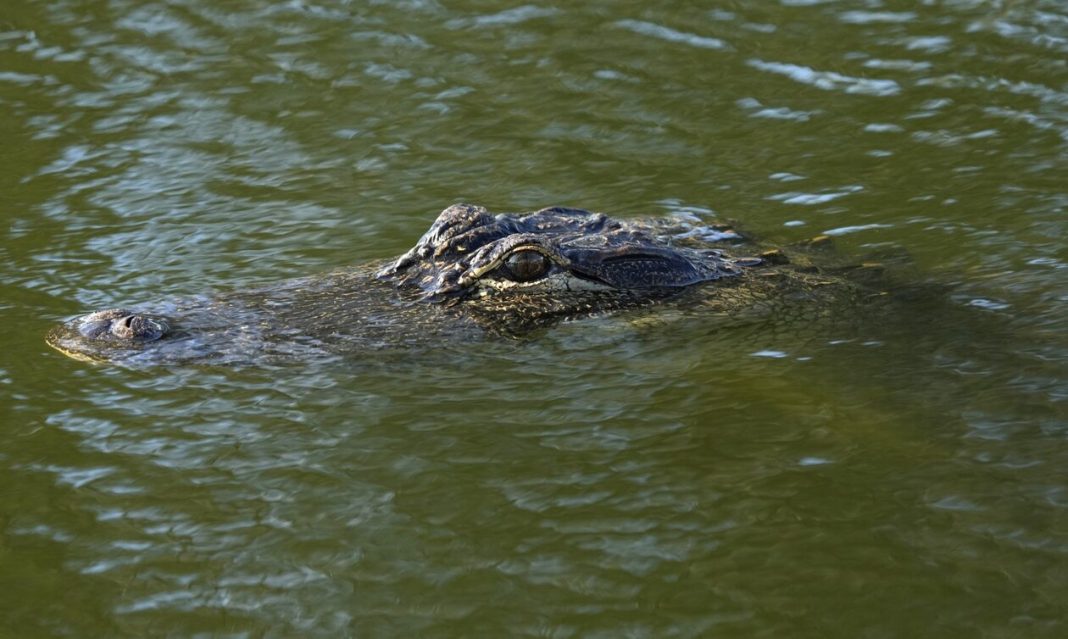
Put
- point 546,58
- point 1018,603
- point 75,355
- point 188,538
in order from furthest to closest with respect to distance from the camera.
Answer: point 546,58 < point 75,355 < point 188,538 < point 1018,603

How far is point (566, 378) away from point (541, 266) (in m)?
0.56

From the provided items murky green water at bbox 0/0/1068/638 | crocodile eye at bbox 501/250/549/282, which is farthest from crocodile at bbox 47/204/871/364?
murky green water at bbox 0/0/1068/638

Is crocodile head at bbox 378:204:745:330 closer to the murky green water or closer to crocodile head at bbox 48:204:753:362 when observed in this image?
crocodile head at bbox 48:204:753:362

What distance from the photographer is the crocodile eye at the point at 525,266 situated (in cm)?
550

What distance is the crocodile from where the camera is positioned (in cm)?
538

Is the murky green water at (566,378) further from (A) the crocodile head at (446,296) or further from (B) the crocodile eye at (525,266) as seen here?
(B) the crocodile eye at (525,266)

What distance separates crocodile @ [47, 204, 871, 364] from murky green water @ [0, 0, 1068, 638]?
0.44ft

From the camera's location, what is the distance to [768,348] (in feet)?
17.7

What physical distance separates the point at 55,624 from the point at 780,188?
4.71 m

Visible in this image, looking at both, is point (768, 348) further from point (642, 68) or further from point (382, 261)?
point (642, 68)

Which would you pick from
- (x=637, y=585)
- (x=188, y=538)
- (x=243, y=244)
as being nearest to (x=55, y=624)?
(x=188, y=538)

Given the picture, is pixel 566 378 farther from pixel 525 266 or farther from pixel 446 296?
pixel 446 296

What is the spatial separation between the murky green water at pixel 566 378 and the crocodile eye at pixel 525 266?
308 mm

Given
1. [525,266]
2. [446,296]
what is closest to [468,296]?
[446,296]
